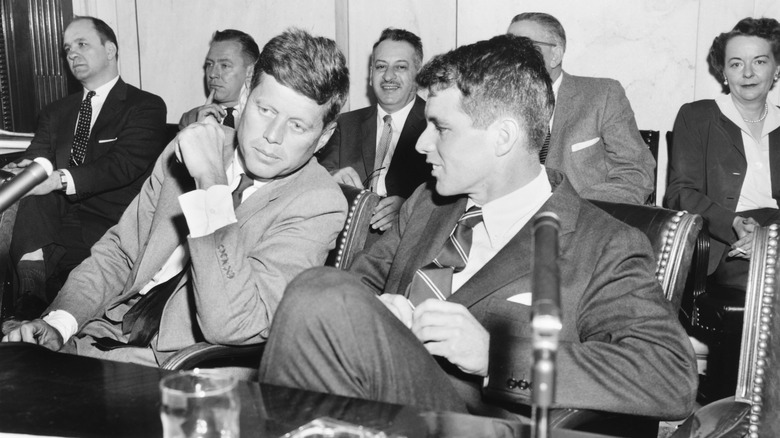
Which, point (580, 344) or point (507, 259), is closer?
point (580, 344)

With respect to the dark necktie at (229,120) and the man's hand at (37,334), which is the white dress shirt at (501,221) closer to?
the man's hand at (37,334)

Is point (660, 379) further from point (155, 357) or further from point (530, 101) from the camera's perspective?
point (155, 357)

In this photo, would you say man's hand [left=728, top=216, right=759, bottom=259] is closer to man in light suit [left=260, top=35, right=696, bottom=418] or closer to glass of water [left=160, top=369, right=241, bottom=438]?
man in light suit [left=260, top=35, right=696, bottom=418]

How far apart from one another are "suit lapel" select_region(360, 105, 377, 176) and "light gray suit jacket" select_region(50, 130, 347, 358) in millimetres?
1807

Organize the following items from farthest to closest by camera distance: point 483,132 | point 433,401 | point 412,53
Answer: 1. point 412,53
2. point 483,132
3. point 433,401

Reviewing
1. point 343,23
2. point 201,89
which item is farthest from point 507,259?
point 201,89

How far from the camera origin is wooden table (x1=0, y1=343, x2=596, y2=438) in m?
1.10

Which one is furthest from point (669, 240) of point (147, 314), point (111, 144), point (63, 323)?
point (111, 144)

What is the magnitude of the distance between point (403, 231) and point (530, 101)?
52 cm

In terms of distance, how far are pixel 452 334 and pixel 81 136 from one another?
3.38 metres

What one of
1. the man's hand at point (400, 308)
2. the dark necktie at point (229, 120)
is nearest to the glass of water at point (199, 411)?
the man's hand at point (400, 308)

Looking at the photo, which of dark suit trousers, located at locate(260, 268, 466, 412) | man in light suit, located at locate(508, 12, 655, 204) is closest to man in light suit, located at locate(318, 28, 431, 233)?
man in light suit, located at locate(508, 12, 655, 204)

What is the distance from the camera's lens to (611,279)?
1722mm

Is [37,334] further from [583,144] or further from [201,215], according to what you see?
[583,144]
